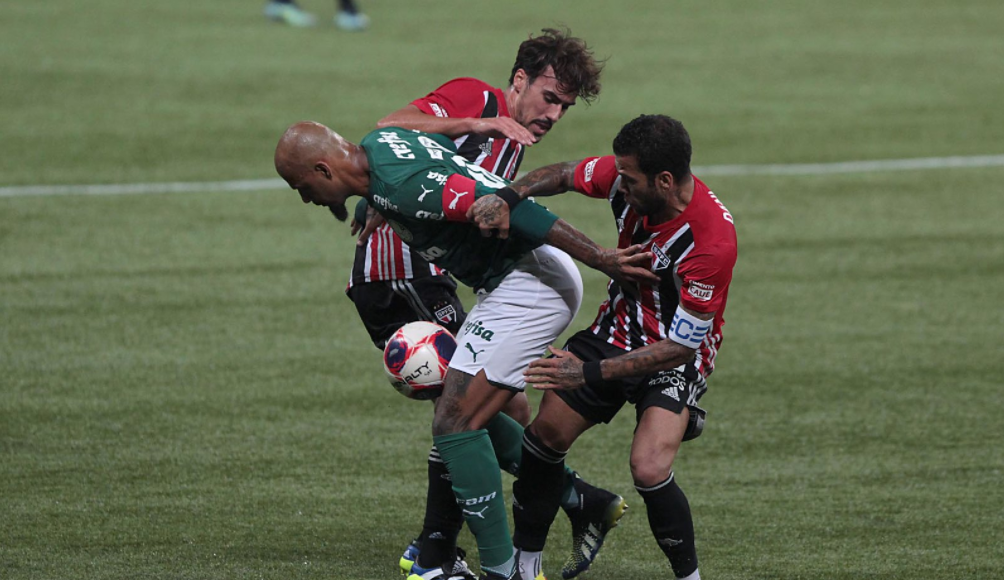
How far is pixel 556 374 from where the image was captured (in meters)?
5.90

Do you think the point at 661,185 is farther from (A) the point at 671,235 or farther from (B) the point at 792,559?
(B) the point at 792,559

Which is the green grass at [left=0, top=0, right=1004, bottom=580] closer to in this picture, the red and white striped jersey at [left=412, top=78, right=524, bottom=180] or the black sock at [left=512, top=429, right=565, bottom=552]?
the black sock at [left=512, top=429, right=565, bottom=552]

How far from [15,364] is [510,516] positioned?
397 centimetres

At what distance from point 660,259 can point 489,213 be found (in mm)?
834

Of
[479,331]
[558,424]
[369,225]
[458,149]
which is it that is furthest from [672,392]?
[369,225]

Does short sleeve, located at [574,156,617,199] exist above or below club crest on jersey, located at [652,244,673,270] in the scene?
above

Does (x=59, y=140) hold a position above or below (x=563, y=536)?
below

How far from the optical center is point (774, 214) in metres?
13.8

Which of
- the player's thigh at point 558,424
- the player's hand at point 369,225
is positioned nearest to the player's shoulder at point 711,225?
the player's thigh at point 558,424

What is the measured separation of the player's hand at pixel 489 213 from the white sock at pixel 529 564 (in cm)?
159

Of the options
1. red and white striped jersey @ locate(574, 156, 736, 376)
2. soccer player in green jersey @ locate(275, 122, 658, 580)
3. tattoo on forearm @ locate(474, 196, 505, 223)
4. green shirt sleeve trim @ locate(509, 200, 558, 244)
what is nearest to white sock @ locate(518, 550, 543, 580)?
soccer player in green jersey @ locate(275, 122, 658, 580)

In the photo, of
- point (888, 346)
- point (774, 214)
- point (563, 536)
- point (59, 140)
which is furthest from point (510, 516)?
point (59, 140)

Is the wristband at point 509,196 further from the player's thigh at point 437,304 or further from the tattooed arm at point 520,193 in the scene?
the player's thigh at point 437,304

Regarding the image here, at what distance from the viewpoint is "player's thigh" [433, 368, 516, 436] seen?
19.3ft
